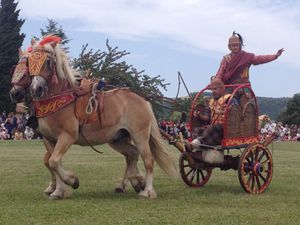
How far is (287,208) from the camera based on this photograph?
308 inches

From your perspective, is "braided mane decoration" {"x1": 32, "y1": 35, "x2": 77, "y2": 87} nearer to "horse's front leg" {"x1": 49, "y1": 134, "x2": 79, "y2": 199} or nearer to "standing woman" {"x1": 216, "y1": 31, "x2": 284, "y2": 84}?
"horse's front leg" {"x1": 49, "y1": 134, "x2": 79, "y2": 199}

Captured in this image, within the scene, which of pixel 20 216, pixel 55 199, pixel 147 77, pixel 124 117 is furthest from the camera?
pixel 147 77

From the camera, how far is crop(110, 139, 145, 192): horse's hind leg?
9312 millimetres

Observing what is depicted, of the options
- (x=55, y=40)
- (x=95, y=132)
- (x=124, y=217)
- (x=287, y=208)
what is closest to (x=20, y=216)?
(x=124, y=217)

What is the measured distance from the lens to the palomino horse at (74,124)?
833 cm

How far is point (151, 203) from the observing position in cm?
815

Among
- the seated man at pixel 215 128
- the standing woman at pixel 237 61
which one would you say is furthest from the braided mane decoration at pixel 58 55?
the standing woman at pixel 237 61

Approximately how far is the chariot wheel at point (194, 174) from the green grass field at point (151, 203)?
0.55ft

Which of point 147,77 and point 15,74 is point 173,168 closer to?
point 15,74


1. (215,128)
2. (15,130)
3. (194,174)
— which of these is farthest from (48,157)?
(15,130)

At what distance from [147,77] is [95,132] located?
2611cm

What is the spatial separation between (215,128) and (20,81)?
3.42 metres

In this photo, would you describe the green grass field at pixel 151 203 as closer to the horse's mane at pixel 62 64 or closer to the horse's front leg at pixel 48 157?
the horse's front leg at pixel 48 157

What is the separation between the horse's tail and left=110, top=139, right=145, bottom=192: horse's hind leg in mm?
371
